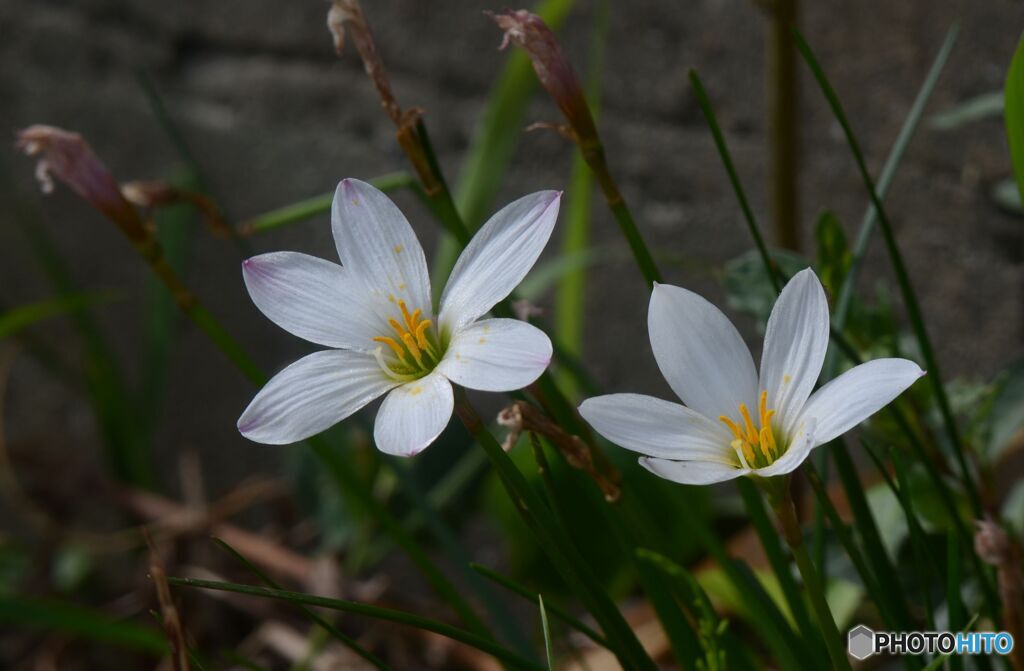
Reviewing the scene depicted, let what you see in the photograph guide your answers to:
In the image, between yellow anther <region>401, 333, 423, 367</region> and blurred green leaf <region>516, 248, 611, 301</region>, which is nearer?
yellow anther <region>401, 333, 423, 367</region>

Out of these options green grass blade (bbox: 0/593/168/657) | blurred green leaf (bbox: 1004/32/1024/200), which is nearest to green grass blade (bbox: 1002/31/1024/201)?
blurred green leaf (bbox: 1004/32/1024/200)

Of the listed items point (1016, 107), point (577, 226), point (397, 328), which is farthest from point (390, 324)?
point (577, 226)

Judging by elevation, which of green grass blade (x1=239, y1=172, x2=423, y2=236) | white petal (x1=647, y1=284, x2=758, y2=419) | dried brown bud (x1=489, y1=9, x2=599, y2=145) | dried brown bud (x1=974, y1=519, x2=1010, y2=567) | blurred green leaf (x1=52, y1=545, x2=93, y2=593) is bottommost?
blurred green leaf (x1=52, y1=545, x2=93, y2=593)

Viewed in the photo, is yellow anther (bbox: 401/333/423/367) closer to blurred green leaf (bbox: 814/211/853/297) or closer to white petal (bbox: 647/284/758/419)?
white petal (bbox: 647/284/758/419)

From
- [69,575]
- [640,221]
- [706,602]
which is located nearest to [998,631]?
[706,602]

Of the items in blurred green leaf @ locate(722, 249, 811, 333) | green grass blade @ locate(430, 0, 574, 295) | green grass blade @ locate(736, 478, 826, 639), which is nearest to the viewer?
green grass blade @ locate(736, 478, 826, 639)

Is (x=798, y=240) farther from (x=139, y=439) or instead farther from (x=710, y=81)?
(x=139, y=439)

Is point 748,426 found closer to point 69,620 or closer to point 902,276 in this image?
point 902,276

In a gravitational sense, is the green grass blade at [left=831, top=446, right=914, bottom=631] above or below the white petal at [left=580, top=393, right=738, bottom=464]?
below
